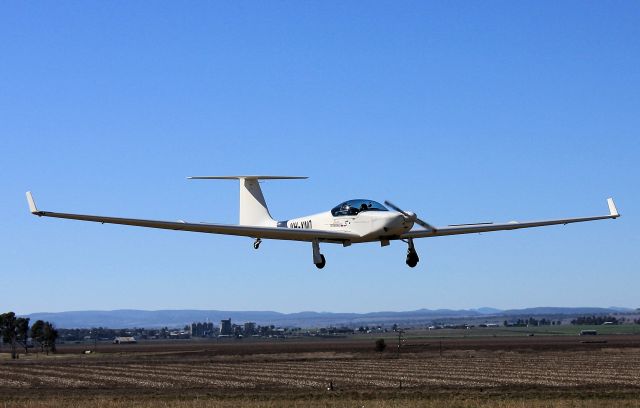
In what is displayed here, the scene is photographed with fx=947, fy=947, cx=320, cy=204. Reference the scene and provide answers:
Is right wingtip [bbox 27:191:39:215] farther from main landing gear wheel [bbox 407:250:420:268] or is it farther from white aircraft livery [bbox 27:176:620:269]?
main landing gear wheel [bbox 407:250:420:268]

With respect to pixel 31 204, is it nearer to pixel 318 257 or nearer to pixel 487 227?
pixel 318 257

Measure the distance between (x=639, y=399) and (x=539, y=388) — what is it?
11.4 metres

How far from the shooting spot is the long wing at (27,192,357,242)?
3569 cm

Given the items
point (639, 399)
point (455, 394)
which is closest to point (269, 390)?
point (455, 394)

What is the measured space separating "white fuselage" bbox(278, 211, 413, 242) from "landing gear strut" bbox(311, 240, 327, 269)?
1206 mm

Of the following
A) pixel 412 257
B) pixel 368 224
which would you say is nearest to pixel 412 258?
pixel 412 257

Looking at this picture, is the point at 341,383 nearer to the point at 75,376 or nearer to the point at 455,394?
the point at 455,394

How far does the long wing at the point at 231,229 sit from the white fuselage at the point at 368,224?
0.46 meters

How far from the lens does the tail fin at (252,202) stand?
49.4 m

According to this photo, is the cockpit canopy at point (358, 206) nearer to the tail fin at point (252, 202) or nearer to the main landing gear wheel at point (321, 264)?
the main landing gear wheel at point (321, 264)

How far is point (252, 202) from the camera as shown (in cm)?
4966

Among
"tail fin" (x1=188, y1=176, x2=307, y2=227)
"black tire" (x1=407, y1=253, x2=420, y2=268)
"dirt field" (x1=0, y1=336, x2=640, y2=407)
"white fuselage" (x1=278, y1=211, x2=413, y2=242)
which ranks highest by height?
"tail fin" (x1=188, y1=176, x2=307, y2=227)

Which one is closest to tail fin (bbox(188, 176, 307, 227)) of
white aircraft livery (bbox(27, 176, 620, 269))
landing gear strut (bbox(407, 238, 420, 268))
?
white aircraft livery (bbox(27, 176, 620, 269))

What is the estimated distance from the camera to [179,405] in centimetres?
5188
